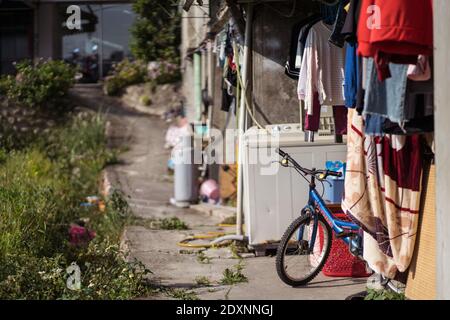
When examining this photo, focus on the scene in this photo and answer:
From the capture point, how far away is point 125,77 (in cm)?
2148

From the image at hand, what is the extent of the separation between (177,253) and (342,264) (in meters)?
2.35

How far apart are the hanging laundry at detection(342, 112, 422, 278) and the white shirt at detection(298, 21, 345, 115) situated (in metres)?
1.26

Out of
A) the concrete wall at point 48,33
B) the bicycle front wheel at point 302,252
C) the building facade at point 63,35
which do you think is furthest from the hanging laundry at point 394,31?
the concrete wall at point 48,33

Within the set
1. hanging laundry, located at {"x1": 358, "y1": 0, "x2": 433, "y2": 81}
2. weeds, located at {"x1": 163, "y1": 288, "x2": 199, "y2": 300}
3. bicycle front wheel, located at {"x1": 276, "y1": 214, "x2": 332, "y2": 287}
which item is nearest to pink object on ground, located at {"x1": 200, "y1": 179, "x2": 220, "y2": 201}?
bicycle front wheel, located at {"x1": 276, "y1": 214, "x2": 332, "y2": 287}

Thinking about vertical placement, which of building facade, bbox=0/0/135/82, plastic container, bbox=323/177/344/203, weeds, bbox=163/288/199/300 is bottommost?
weeds, bbox=163/288/199/300

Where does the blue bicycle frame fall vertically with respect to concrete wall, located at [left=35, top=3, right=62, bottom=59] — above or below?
below

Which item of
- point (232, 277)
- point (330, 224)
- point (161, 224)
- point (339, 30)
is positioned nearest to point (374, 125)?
point (339, 30)

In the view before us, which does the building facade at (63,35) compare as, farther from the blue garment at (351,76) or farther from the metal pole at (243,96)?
the blue garment at (351,76)

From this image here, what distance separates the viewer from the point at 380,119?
5.51 metres

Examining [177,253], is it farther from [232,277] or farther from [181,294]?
[181,294]

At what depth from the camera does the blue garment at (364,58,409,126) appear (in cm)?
527

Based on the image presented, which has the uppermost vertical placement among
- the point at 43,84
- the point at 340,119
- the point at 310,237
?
the point at 43,84

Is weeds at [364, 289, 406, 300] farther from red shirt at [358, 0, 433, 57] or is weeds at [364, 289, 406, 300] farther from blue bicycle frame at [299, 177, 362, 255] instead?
red shirt at [358, 0, 433, 57]
